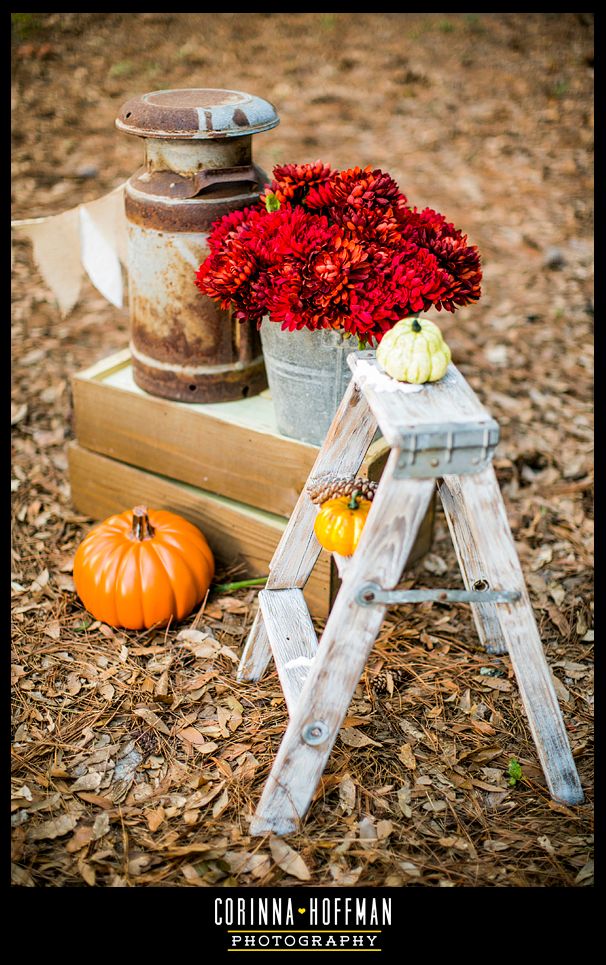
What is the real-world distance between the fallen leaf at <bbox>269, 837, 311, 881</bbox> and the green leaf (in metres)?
1.60

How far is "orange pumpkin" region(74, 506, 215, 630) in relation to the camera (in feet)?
8.64

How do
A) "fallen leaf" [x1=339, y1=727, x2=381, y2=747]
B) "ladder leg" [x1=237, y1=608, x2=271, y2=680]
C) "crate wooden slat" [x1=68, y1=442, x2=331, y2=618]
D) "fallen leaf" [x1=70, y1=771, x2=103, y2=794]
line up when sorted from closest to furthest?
"fallen leaf" [x1=70, y1=771, x2=103, y2=794] < "fallen leaf" [x1=339, y1=727, x2=381, y2=747] < "ladder leg" [x1=237, y1=608, x2=271, y2=680] < "crate wooden slat" [x1=68, y1=442, x2=331, y2=618]

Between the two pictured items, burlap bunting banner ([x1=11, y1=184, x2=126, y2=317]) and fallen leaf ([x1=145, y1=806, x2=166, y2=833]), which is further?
burlap bunting banner ([x1=11, y1=184, x2=126, y2=317])

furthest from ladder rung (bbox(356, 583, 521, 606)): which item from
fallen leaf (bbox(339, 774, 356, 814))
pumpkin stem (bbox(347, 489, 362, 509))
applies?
fallen leaf (bbox(339, 774, 356, 814))

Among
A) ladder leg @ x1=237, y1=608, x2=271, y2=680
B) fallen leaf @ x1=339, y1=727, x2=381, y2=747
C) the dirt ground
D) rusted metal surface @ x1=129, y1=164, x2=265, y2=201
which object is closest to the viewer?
the dirt ground

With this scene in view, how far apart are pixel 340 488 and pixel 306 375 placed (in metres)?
0.54

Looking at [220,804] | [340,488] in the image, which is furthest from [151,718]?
[340,488]

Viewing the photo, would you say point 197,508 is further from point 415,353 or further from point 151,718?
point 415,353

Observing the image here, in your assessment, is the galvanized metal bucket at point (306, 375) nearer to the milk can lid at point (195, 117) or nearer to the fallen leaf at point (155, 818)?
the milk can lid at point (195, 117)

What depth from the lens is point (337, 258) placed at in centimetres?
208

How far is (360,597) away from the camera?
181cm

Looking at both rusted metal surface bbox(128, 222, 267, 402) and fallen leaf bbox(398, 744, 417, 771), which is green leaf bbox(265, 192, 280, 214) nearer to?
rusted metal surface bbox(128, 222, 267, 402)

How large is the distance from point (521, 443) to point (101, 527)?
1815 mm

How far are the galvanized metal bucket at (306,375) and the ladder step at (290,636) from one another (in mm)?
524
